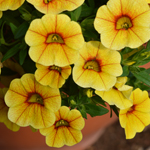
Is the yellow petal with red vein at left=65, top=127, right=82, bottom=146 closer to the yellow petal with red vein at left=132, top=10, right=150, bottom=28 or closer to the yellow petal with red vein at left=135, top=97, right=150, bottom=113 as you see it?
the yellow petal with red vein at left=135, top=97, right=150, bottom=113

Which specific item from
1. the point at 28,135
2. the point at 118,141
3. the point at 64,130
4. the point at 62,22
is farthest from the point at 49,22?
the point at 118,141

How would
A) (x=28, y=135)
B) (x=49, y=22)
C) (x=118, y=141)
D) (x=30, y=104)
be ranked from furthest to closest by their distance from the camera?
(x=118, y=141), (x=28, y=135), (x=30, y=104), (x=49, y=22)

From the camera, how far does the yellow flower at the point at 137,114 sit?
2.62ft

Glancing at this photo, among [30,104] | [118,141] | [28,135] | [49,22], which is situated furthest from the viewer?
[118,141]

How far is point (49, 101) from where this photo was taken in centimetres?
72

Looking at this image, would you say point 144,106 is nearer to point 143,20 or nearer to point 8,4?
point 143,20

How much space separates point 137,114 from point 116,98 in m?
0.11

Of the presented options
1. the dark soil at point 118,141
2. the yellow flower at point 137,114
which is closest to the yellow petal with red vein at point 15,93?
the yellow flower at point 137,114

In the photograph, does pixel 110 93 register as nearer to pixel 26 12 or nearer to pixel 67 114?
pixel 67 114

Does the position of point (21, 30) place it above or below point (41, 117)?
above

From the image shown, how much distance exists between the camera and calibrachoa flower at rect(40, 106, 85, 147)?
76 cm

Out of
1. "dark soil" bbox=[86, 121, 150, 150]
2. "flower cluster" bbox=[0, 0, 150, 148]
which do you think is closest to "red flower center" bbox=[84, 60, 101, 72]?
"flower cluster" bbox=[0, 0, 150, 148]

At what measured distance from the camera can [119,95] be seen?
76cm

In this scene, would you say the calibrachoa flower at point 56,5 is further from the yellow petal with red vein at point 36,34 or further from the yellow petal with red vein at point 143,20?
the yellow petal with red vein at point 143,20
